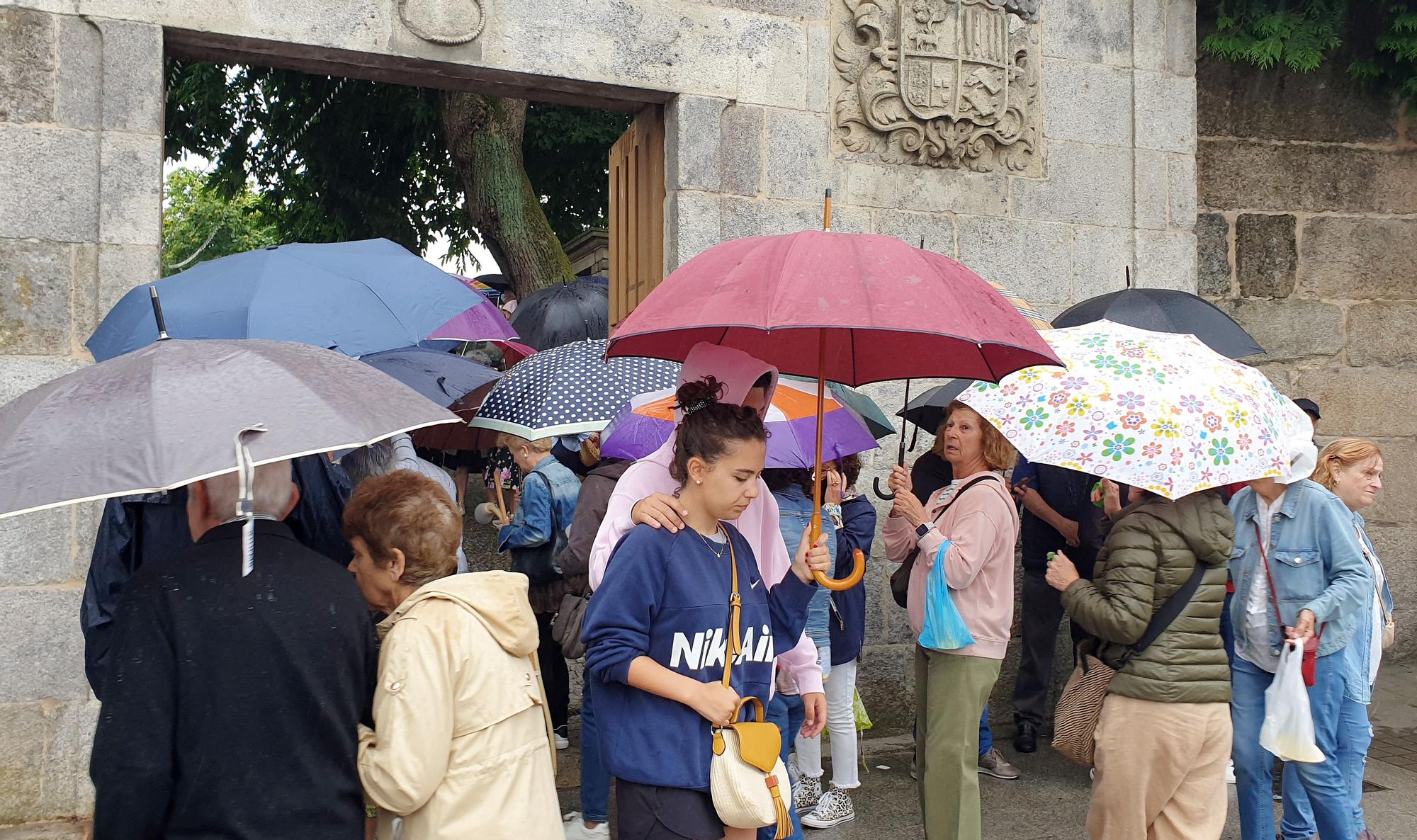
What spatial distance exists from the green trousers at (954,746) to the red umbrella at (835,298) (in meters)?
1.04

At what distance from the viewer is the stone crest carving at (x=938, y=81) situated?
6.06 metres

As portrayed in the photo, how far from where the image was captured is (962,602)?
13.6ft

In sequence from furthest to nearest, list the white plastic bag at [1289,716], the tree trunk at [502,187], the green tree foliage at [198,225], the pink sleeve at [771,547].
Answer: the green tree foliage at [198,225] < the tree trunk at [502,187] < the white plastic bag at [1289,716] < the pink sleeve at [771,547]

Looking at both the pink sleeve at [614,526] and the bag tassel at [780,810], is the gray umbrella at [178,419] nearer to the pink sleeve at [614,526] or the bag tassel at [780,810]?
the pink sleeve at [614,526]

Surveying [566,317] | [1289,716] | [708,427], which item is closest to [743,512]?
[708,427]

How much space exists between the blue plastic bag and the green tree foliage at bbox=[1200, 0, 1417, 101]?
4489 mm

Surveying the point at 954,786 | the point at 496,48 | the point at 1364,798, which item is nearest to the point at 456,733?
the point at 954,786

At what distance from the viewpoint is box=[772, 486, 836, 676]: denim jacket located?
4508 mm

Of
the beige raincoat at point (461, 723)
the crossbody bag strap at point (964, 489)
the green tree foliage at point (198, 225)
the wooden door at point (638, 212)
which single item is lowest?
the beige raincoat at point (461, 723)

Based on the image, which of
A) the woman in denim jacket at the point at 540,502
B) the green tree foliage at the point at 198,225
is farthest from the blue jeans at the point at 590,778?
the green tree foliage at the point at 198,225

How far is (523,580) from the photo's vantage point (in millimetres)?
2625

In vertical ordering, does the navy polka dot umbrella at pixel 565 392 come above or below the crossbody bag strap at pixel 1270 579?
above

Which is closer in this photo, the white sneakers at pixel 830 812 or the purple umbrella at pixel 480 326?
the white sneakers at pixel 830 812

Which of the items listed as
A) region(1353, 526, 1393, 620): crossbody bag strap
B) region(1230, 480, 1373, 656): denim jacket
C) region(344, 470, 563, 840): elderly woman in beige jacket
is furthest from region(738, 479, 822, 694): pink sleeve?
region(1353, 526, 1393, 620): crossbody bag strap
